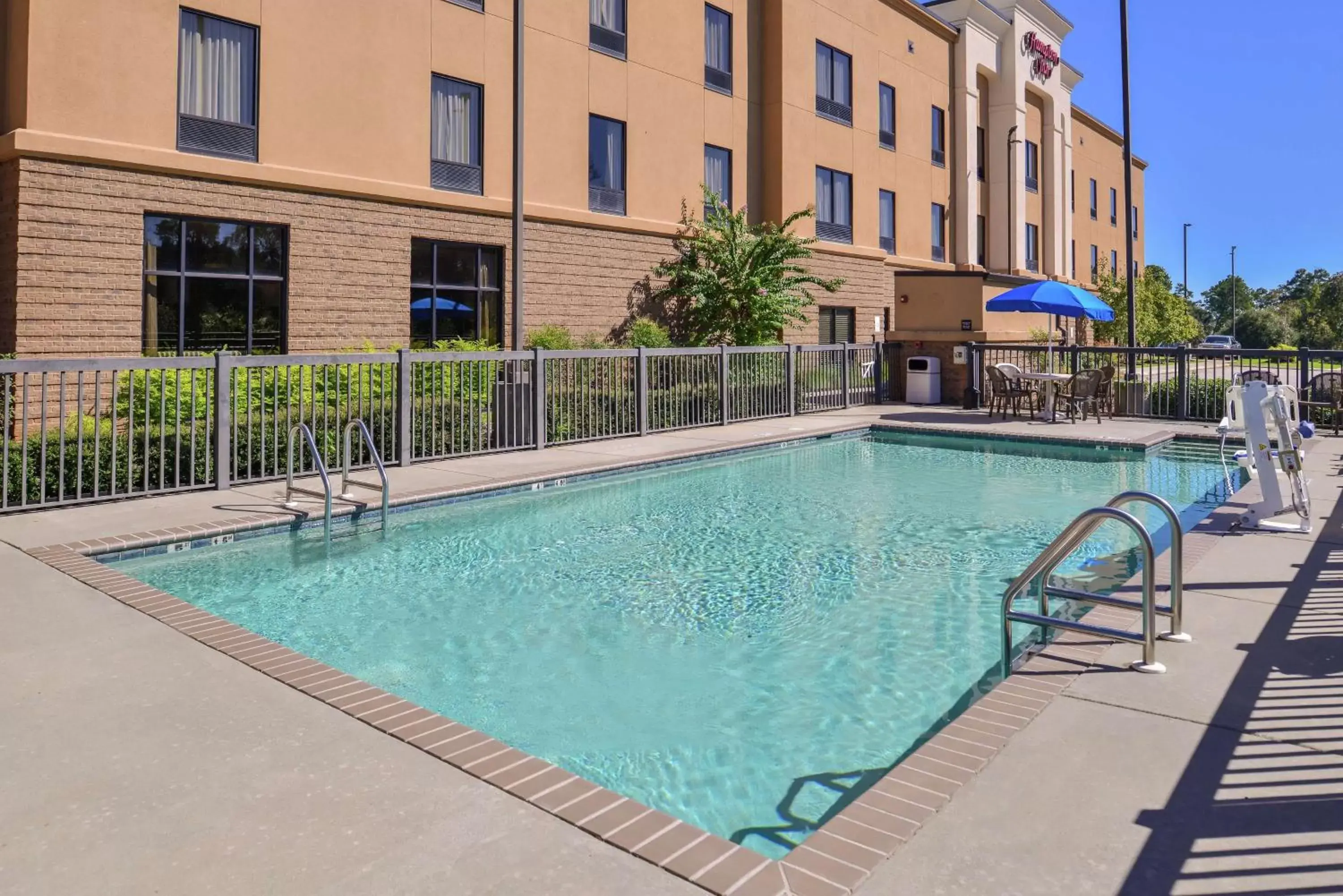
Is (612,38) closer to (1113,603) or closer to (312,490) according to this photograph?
(312,490)

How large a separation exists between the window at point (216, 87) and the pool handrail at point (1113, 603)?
1389 centimetres

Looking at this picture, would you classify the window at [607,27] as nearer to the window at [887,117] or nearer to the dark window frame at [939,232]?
the window at [887,117]

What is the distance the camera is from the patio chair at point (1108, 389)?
1822 centimetres

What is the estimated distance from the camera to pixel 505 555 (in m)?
8.22

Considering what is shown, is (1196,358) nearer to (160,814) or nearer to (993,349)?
(993,349)

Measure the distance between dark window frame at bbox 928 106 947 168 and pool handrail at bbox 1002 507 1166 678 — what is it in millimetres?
29510

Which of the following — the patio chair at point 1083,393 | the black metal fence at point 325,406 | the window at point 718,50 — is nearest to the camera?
the black metal fence at point 325,406

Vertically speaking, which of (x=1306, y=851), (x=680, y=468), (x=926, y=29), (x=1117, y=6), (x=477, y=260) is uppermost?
(x=926, y=29)

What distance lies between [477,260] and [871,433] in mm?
7939

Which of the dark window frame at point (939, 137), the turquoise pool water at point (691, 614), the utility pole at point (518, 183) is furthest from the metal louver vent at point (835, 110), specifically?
the turquoise pool water at point (691, 614)

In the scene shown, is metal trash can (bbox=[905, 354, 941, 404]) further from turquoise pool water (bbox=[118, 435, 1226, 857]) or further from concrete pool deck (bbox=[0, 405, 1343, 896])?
concrete pool deck (bbox=[0, 405, 1343, 896])

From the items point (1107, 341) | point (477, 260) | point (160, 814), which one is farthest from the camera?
point (1107, 341)

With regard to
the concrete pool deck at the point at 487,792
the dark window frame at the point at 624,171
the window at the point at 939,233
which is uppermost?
the window at the point at 939,233

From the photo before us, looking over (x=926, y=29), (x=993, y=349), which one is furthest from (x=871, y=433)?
(x=926, y=29)
